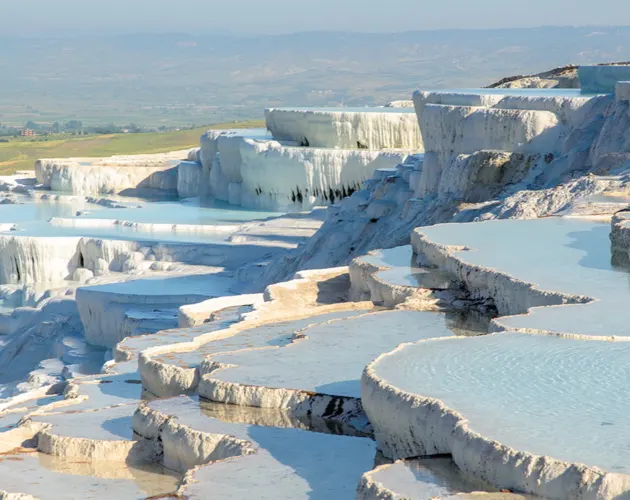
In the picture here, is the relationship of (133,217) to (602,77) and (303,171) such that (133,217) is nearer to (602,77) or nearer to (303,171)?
(303,171)

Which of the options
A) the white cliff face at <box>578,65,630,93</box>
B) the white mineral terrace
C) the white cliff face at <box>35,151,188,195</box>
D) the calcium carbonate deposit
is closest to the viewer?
the white mineral terrace

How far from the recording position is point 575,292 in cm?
661

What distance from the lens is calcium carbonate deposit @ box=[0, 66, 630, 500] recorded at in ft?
15.0

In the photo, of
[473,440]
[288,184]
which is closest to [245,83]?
[288,184]

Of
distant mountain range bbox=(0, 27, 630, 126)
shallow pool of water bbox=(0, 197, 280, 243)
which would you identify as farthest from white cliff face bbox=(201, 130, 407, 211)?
→ distant mountain range bbox=(0, 27, 630, 126)

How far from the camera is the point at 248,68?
522 feet

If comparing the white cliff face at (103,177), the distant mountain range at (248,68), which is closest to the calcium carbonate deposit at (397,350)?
the white cliff face at (103,177)

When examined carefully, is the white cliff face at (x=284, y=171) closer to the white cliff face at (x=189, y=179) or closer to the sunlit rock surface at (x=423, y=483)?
the white cliff face at (x=189, y=179)

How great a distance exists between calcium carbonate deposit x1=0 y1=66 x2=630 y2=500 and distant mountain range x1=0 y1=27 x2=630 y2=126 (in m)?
86.8

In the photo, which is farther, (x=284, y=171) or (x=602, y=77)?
(x=284, y=171)

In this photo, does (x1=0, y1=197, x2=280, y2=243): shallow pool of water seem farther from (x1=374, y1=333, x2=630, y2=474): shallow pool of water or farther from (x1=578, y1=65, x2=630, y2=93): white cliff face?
(x1=374, y1=333, x2=630, y2=474): shallow pool of water

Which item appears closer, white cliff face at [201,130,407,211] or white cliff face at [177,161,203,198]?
white cliff face at [201,130,407,211]

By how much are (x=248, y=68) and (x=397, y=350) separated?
155339 millimetres

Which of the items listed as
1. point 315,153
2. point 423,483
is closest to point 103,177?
point 315,153
